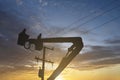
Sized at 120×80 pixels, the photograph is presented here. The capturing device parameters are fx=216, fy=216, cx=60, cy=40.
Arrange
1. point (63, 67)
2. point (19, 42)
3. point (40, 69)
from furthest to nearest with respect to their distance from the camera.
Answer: point (40, 69) → point (63, 67) → point (19, 42)

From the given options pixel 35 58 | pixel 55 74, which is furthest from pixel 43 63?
pixel 55 74

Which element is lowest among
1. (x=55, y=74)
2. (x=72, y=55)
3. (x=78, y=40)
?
(x=55, y=74)

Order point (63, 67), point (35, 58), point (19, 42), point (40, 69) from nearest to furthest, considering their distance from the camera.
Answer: point (19, 42), point (63, 67), point (40, 69), point (35, 58)

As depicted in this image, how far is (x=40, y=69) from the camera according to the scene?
3038 cm

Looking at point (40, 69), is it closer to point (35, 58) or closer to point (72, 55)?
point (35, 58)

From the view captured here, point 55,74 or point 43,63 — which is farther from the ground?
point 43,63

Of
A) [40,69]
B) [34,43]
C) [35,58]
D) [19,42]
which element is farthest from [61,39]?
[35,58]

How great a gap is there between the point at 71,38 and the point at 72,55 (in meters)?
1.59

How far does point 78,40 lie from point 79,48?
747mm

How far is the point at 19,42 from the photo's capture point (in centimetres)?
1850

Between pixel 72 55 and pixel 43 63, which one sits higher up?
pixel 43 63

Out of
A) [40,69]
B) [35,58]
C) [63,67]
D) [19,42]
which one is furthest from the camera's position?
[35,58]

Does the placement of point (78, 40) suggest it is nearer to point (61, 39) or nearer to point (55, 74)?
point (61, 39)

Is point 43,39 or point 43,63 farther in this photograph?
point 43,63
